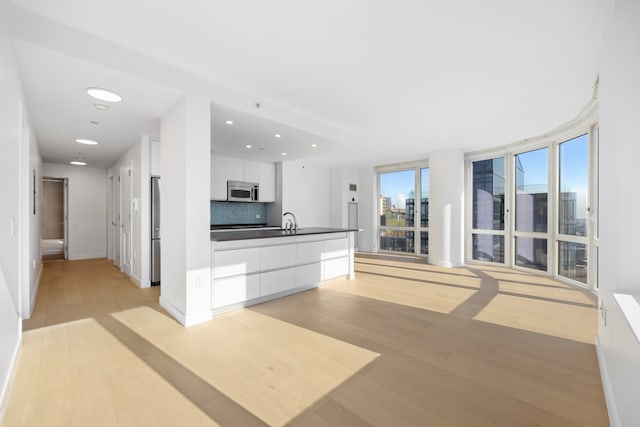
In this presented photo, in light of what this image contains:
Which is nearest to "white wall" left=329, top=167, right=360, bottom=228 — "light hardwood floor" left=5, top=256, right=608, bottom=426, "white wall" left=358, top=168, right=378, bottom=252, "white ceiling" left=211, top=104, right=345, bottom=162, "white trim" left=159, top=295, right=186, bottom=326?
"white wall" left=358, top=168, right=378, bottom=252

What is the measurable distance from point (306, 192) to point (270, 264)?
4.32 m

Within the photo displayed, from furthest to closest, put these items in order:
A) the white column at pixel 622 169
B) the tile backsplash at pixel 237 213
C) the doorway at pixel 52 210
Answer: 1. the doorway at pixel 52 210
2. the tile backsplash at pixel 237 213
3. the white column at pixel 622 169

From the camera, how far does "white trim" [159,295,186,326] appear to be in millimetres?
3070

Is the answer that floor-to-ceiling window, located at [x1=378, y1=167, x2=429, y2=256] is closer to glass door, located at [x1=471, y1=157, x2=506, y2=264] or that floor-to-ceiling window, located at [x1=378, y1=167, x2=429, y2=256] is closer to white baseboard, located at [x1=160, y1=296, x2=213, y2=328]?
glass door, located at [x1=471, y1=157, x2=506, y2=264]

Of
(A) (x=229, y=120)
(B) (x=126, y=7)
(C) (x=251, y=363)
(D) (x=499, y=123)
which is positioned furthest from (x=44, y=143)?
(D) (x=499, y=123)

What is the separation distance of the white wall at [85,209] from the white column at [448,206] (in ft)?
27.4

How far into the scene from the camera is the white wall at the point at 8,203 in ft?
6.09

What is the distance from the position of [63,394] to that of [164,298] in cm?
168

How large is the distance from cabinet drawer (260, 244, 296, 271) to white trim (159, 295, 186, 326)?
41.9 inches

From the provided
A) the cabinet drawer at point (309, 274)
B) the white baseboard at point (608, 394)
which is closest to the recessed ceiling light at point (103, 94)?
the cabinet drawer at point (309, 274)

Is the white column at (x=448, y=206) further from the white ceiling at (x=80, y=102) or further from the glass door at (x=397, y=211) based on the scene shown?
the white ceiling at (x=80, y=102)

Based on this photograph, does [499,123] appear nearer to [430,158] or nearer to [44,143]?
[430,158]

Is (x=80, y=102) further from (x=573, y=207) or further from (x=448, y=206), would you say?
(x=573, y=207)

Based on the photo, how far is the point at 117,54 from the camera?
2500mm
